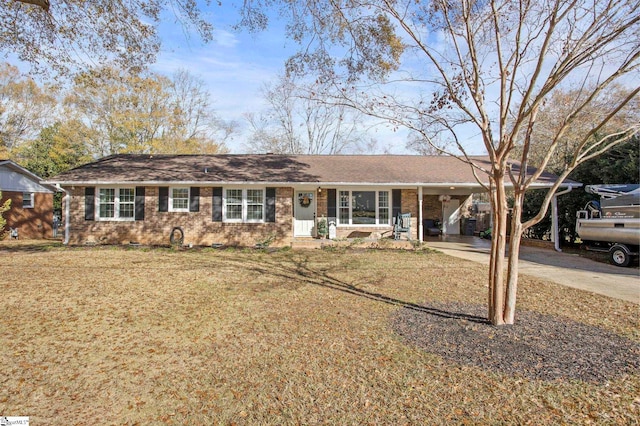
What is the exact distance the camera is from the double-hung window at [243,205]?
14.1m

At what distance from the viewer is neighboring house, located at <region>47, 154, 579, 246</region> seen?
45.3ft

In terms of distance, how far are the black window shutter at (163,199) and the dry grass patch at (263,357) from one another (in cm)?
616

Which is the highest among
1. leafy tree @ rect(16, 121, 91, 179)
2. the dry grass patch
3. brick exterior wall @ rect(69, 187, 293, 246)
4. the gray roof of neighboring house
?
leafy tree @ rect(16, 121, 91, 179)

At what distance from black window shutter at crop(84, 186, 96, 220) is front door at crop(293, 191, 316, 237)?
7.98 metres

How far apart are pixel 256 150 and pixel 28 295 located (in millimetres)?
27128

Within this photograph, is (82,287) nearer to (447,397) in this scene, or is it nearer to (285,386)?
(285,386)

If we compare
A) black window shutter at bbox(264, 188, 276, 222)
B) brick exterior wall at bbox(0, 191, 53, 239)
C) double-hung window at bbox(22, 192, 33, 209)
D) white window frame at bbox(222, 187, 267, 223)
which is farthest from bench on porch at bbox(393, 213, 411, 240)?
double-hung window at bbox(22, 192, 33, 209)

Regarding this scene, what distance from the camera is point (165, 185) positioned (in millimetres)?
13898

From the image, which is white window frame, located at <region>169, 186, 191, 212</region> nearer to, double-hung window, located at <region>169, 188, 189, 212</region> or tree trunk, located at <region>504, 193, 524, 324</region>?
double-hung window, located at <region>169, 188, 189, 212</region>

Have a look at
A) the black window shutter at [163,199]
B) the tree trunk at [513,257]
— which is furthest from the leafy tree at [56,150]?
the tree trunk at [513,257]

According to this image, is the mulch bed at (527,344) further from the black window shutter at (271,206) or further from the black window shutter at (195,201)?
the black window shutter at (195,201)

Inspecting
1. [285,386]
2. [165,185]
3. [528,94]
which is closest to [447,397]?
[285,386]

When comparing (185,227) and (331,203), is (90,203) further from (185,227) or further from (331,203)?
(331,203)

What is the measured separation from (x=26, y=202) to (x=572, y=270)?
23426mm
